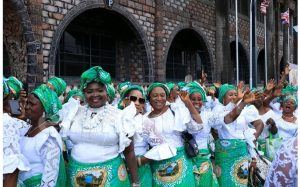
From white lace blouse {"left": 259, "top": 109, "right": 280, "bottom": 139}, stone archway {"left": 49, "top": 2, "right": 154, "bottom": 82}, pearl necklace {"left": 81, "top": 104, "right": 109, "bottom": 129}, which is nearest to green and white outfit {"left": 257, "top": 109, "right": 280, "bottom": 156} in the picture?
white lace blouse {"left": 259, "top": 109, "right": 280, "bottom": 139}

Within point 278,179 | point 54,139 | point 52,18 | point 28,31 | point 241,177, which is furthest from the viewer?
point 52,18

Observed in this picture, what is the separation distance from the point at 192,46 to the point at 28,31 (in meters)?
10.4

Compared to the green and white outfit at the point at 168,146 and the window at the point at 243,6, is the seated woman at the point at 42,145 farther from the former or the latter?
the window at the point at 243,6

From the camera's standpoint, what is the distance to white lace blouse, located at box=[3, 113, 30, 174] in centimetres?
275

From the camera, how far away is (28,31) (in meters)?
10.2

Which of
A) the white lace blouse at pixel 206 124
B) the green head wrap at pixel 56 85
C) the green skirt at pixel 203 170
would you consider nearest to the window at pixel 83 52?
the green head wrap at pixel 56 85

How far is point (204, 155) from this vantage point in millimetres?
4918

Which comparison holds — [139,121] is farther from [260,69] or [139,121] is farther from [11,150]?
[260,69]

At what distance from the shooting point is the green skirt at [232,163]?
5.31 meters

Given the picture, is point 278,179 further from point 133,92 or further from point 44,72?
point 44,72

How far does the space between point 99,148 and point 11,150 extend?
0.81m

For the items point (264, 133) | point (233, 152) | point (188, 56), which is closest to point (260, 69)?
point (188, 56)

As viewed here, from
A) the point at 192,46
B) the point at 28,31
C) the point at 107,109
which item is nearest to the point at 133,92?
the point at 107,109

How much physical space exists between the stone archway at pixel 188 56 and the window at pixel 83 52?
3.35 m
